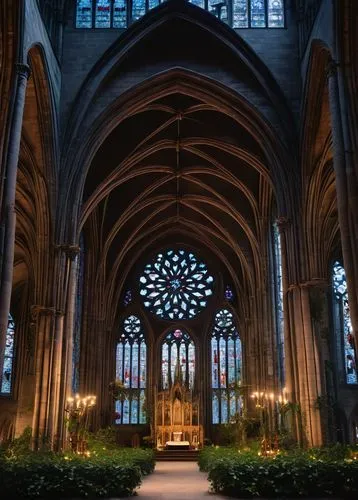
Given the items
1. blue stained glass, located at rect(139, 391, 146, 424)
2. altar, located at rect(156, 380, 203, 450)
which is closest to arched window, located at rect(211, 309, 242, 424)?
altar, located at rect(156, 380, 203, 450)

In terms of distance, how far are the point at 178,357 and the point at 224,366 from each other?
2.69 m

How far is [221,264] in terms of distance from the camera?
120 feet

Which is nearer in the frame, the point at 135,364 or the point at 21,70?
the point at 21,70

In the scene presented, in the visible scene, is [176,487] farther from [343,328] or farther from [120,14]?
[120,14]

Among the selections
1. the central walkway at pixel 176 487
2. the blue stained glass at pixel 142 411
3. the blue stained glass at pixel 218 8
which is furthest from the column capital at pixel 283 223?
the blue stained glass at pixel 142 411

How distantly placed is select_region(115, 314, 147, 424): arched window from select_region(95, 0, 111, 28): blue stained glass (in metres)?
17.8

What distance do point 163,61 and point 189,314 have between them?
17038 millimetres

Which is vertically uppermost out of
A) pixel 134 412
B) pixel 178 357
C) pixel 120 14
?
pixel 120 14

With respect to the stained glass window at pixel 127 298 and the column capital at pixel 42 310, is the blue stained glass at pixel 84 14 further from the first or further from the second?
the stained glass window at pixel 127 298

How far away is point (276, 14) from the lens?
76.9 feet

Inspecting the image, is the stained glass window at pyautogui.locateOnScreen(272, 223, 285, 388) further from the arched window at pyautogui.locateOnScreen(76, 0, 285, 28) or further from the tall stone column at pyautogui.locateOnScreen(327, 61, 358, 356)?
Answer: the tall stone column at pyautogui.locateOnScreen(327, 61, 358, 356)

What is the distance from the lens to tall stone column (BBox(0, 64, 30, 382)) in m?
12.7

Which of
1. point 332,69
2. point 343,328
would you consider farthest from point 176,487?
point 343,328

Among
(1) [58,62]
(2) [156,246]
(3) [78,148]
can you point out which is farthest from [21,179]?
(2) [156,246]
